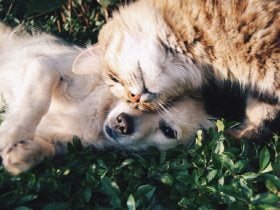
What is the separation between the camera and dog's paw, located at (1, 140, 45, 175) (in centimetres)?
271

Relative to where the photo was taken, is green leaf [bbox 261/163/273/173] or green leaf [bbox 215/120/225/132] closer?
green leaf [bbox 261/163/273/173]

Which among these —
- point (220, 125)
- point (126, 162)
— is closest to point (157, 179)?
point (126, 162)

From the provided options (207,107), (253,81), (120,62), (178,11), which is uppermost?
(178,11)

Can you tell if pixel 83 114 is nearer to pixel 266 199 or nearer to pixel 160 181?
pixel 160 181

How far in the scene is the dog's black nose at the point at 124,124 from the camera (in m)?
3.19

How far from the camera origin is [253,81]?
2896 mm

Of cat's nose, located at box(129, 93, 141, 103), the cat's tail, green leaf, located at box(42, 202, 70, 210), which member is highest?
the cat's tail

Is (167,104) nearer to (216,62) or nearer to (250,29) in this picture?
(216,62)

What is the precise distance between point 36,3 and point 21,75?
54 centimetres

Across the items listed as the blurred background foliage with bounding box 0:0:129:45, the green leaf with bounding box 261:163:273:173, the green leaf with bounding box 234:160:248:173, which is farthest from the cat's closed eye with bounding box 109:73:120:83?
the blurred background foliage with bounding box 0:0:129:45

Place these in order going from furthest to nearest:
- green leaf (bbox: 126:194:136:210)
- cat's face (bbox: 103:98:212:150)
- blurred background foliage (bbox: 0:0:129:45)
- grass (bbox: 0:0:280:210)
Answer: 1. blurred background foliage (bbox: 0:0:129:45)
2. cat's face (bbox: 103:98:212:150)
3. grass (bbox: 0:0:280:210)
4. green leaf (bbox: 126:194:136:210)

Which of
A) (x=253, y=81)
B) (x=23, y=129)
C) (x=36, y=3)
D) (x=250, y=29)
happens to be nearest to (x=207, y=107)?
(x=253, y=81)

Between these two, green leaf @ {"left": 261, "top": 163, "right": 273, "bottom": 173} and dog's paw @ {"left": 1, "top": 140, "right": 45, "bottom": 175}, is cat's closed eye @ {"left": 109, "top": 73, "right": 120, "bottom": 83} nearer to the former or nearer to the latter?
dog's paw @ {"left": 1, "top": 140, "right": 45, "bottom": 175}

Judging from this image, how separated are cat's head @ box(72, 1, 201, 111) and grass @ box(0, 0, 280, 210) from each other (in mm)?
309
